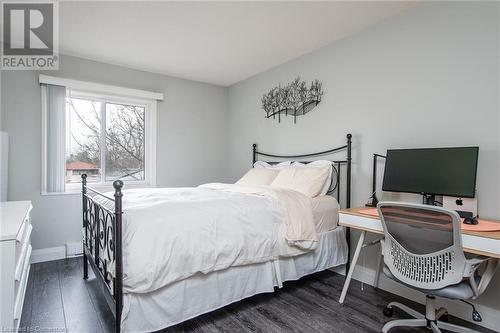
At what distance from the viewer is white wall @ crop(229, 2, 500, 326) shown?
1931mm

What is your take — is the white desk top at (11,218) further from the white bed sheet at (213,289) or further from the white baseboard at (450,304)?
the white baseboard at (450,304)

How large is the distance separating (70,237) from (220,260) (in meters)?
2.41

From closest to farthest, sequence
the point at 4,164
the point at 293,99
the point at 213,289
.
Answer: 1. the point at 213,289
2. the point at 4,164
3. the point at 293,99

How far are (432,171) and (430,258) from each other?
0.72 metres

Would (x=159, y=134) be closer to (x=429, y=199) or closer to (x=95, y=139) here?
(x=95, y=139)

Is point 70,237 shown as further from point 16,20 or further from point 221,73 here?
point 221,73

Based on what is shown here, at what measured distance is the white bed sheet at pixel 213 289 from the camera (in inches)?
64.7

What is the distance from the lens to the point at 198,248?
1.78 m

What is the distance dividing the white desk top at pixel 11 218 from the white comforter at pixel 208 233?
1.74ft

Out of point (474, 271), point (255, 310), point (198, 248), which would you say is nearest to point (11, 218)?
point (198, 248)

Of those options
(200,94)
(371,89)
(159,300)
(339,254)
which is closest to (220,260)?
(159,300)

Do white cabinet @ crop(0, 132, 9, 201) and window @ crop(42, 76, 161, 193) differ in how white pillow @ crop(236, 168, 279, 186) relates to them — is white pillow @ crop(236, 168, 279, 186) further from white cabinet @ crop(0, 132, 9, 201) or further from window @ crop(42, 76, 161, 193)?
white cabinet @ crop(0, 132, 9, 201)

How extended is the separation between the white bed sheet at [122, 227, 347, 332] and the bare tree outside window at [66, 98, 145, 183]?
8.10ft

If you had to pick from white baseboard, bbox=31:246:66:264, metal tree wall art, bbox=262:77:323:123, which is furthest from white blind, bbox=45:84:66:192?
metal tree wall art, bbox=262:77:323:123
